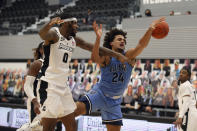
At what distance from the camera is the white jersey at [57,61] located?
3357mm

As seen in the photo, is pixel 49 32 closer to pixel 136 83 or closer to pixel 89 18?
pixel 136 83

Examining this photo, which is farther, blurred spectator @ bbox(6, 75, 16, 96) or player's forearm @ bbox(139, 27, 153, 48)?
blurred spectator @ bbox(6, 75, 16, 96)

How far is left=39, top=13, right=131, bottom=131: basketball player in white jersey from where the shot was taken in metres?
3.31

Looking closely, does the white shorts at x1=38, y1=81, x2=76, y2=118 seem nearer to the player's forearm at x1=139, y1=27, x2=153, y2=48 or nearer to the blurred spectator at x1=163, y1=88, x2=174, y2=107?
the player's forearm at x1=139, y1=27, x2=153, y2=48

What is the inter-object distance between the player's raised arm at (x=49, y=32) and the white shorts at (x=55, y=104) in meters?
0.50

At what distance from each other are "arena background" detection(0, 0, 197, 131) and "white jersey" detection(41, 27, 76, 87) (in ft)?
10.7

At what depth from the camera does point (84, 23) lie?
1459 cm

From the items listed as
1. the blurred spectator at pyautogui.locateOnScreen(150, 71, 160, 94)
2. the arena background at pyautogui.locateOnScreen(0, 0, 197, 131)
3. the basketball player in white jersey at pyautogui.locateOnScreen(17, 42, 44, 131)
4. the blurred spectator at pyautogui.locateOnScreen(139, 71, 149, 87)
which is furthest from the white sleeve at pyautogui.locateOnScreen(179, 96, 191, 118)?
the blurred spectator at pyautogui.locateOnScreen(139, 71, 149, 87)

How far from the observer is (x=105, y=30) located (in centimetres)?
1306

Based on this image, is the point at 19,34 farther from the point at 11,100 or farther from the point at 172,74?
the point at 172,74

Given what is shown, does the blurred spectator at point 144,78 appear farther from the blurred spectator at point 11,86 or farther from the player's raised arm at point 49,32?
the player's raised arm at point 49,32

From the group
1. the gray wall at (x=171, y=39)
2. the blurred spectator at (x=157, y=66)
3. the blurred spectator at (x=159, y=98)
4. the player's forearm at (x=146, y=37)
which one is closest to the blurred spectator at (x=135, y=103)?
the blurred spectator at (x=159, y=98)

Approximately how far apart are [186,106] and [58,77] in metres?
2.97

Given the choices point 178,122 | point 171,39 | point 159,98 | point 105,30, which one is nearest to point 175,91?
point 159,98
